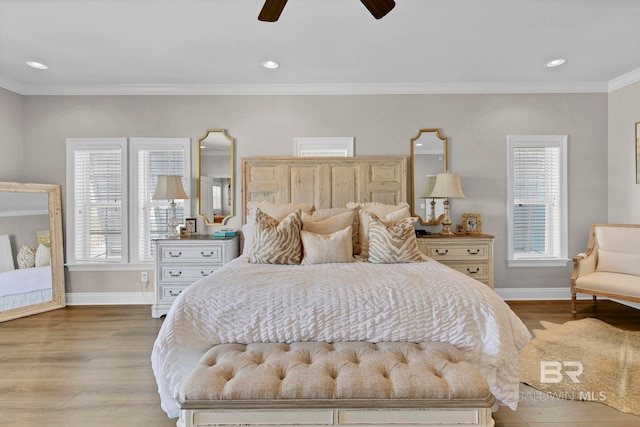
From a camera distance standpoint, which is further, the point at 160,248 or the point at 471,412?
the point at 160,248

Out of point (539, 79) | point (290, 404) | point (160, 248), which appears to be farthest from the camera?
point (539, 79)

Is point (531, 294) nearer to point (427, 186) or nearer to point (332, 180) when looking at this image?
point (427, 186)

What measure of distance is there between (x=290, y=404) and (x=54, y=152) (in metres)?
4.25

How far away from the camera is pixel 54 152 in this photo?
3924mm

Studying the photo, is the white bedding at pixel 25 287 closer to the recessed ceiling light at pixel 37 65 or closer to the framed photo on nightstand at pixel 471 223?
the recessed ceiling light at pixel 37 65

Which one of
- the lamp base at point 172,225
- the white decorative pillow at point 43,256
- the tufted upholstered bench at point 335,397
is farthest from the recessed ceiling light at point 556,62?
the white decorative pillow at point 43,256

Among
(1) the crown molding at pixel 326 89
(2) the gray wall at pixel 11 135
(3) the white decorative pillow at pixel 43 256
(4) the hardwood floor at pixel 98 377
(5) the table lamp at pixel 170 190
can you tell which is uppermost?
(1) the crown molding at pixel 326 89

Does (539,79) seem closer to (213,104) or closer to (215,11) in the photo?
(215,11)

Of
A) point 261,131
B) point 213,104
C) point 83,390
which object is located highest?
point 213,104

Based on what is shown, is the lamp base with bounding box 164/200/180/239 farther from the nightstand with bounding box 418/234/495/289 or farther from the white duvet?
the nightstand with bounding box 418/234/495/289

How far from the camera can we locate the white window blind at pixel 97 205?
3936 millimetres

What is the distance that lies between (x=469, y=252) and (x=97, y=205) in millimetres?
4282

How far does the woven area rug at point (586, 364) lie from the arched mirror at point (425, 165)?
5.25 feet

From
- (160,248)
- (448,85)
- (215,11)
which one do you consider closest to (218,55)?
(215,11)
